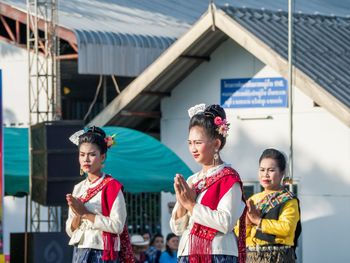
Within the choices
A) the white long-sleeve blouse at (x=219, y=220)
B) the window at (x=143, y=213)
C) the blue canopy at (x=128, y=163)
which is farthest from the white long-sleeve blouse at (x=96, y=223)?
the window at (x=143, y=213)

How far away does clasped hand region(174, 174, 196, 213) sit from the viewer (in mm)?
8133

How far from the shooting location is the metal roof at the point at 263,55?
1900cm

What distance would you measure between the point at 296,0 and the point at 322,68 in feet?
38.8

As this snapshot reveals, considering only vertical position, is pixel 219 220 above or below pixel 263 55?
below

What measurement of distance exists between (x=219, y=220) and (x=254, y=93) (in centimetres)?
1238

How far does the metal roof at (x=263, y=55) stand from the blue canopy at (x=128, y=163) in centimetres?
146

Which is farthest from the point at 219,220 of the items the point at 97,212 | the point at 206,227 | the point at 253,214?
the point at 253,214

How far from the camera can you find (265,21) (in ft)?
68.0

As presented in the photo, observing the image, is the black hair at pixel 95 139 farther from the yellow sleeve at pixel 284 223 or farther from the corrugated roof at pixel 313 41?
the corrugated roof at pixel 313 41

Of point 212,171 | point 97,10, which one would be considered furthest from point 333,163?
point 212,171

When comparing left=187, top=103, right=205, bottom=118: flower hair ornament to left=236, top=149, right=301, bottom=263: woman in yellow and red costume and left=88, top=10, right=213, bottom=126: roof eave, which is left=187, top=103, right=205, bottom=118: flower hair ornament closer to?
left=236, top=149, right=301, bottom=263: woman in yellow and red costume

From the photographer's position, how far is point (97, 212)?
32.3ft

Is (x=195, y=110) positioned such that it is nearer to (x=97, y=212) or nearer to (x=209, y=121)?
(x=209, y=121)

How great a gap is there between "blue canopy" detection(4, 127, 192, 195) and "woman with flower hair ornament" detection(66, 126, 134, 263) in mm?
7877
